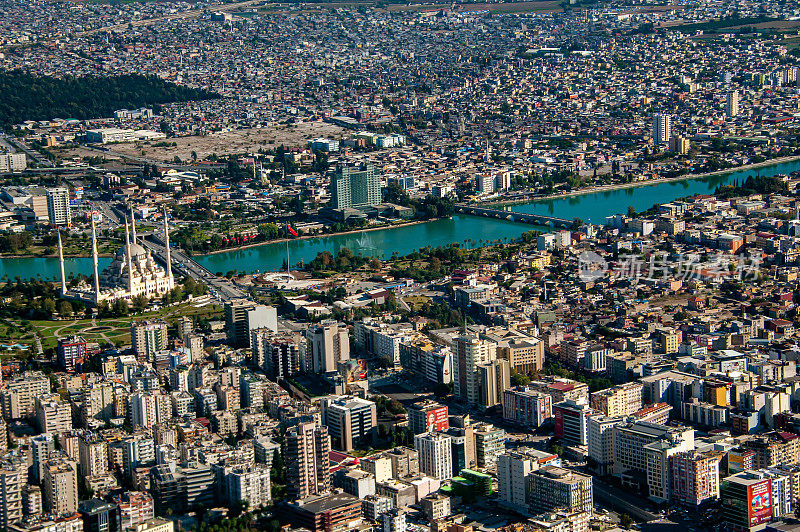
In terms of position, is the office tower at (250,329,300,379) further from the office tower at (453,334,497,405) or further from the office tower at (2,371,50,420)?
the office tower at (2,371,50,420)

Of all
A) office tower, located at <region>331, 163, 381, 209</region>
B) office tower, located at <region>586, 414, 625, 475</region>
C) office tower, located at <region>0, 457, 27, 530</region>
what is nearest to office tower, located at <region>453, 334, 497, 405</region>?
office tower, located at <region>586, 414, 625, 475</region>

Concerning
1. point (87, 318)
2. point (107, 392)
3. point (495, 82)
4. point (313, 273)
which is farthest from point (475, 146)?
point (107, 392)

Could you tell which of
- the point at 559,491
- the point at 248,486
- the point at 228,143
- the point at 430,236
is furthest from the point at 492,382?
the point at 228,143

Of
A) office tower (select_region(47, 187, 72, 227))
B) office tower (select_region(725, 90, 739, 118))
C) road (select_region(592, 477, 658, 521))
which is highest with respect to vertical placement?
office tower (select_region(725, 90, 739, 118))

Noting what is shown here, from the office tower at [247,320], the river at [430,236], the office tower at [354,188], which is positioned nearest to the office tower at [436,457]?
the office tower at [247,320]

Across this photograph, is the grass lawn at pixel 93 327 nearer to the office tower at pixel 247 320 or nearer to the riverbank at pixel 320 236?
the office tower at pixel 247 320

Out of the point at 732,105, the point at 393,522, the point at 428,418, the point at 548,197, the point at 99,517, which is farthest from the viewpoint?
the point at 732,105

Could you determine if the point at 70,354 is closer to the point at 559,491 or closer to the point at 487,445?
the point at 487,445
